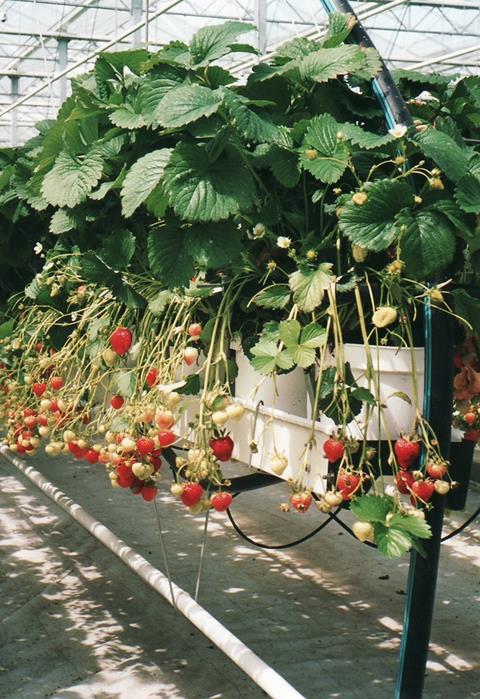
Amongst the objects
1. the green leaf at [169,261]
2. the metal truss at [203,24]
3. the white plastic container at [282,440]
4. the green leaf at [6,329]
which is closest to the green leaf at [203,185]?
the green leaf at [169,261]

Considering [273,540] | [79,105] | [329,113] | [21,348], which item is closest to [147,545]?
[273,540]

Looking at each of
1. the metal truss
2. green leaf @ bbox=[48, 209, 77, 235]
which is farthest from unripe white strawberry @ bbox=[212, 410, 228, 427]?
the metal truss

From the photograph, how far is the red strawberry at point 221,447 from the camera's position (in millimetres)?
1461

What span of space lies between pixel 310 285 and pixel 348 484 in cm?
30

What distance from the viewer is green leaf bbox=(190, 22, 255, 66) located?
1.37 m

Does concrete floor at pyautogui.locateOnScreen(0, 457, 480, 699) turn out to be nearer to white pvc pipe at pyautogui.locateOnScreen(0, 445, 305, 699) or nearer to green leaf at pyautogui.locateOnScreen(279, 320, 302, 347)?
white pvc pipe at pyautogui.locateOnScreen(0, 445, 305, 699)

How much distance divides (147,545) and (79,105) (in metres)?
2.31

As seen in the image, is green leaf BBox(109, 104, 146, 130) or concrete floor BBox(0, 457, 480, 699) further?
concrete floor BBox(0, 457, 480, 699)

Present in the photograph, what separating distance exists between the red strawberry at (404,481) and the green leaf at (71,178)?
825mm

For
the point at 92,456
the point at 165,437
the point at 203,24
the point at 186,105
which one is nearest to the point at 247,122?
the point at 186,105

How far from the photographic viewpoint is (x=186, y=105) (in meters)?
1.26

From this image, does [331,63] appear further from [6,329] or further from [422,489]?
[6,329]

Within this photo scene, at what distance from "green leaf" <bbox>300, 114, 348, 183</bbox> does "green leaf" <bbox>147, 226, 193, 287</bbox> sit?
0.79 feet

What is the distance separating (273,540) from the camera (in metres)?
3.74
